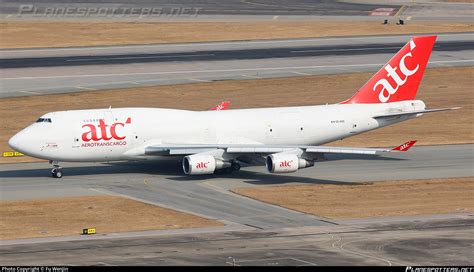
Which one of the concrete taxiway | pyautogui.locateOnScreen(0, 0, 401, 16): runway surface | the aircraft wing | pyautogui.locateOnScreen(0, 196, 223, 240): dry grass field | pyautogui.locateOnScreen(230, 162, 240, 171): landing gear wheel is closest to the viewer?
the concrete taxiway

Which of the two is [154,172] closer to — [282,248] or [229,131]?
[229,131]

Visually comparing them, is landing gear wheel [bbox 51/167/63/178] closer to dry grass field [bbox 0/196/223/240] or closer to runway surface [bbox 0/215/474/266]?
dry grass field [bbox 0/196/223/240]

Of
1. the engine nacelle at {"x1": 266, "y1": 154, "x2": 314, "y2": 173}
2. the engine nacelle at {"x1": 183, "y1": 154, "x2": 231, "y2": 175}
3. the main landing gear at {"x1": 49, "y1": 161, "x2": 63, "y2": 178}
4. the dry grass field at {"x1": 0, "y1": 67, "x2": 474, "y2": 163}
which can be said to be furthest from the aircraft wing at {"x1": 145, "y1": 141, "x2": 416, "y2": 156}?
the dry grass field at {"x1": 0, "y1": 67, "x2": 474, "y2": 163}

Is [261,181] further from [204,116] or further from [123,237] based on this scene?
[123,237]

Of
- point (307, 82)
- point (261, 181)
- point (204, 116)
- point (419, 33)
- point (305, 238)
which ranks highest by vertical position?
point (419, 33)

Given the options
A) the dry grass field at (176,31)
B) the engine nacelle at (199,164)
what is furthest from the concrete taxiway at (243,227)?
the dry grass field at (176,31)

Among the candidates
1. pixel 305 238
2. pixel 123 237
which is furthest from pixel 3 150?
pixel 305 238
